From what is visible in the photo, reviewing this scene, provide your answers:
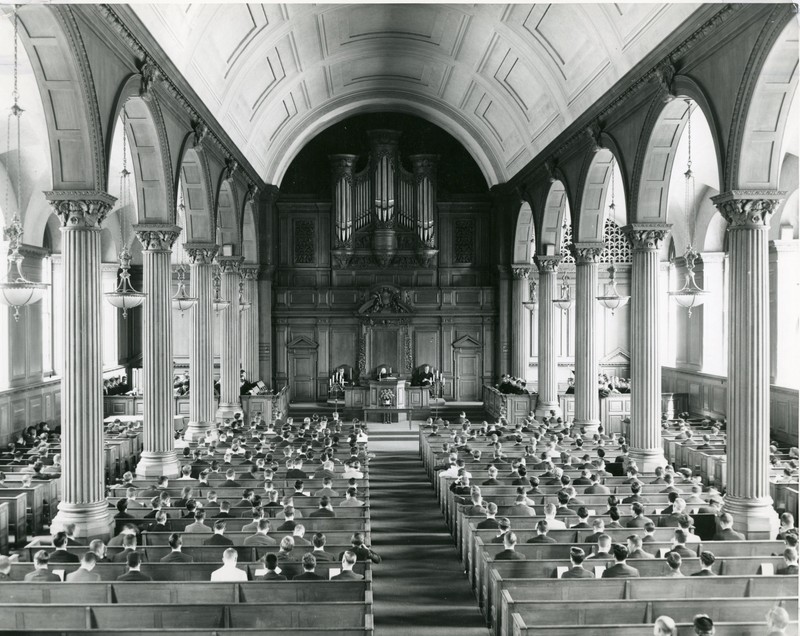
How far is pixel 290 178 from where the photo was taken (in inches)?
1111

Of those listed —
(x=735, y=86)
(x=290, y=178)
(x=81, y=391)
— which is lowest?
(x=81, y=391)

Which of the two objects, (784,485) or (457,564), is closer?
(457,564)

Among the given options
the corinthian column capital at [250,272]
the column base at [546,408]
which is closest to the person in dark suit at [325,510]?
the column base at [546,408]

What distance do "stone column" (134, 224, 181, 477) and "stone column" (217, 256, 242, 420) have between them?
772 centimetres

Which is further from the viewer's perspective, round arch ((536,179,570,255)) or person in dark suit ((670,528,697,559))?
round arch ((536,179,570,255))

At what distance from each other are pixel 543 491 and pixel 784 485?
14.5 feet

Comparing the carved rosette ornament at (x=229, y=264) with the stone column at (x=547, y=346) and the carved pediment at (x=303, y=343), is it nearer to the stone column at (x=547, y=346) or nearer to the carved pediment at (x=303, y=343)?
the carved pediment at (x=303, y=343)

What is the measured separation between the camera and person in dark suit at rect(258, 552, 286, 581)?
7.65 m

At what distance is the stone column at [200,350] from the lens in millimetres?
17781

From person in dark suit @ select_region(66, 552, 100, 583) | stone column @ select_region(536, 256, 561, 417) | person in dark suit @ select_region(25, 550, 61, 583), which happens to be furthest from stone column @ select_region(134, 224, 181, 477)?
stone column @ select_region(536, 256, 561, 417)

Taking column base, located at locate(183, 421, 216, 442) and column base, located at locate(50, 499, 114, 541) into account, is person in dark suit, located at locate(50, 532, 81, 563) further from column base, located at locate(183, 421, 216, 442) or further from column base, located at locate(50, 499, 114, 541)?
column base, located at locate(183, 421, 216, 442)

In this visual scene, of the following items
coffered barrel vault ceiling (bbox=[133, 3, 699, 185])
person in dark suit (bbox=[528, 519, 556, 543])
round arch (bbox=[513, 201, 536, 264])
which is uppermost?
coffered barrel vault ceiling (bbox=[133, 3, 699, 185])

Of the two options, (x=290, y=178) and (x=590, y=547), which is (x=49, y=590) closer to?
(x=590, y=547)

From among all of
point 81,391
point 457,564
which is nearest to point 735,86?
point 457,564
